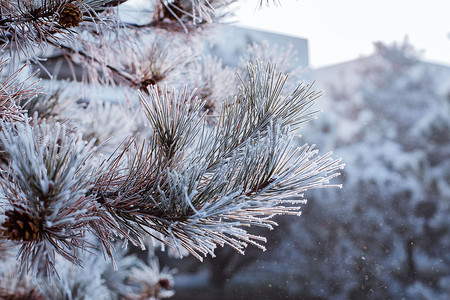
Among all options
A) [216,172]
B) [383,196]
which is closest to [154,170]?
[216,172]

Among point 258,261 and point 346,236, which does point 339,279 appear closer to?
point 346,236

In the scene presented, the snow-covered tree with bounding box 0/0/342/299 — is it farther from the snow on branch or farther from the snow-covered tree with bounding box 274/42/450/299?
the snow-covered tree with bounding box 274/42/450/299

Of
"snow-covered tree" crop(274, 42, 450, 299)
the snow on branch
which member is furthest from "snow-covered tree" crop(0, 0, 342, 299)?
"snow-covered tree" crop(274, 42, 450, 299)

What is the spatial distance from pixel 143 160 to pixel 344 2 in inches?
46.0

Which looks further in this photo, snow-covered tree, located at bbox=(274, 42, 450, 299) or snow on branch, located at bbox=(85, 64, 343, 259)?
snow-covered tree, located at bbox=(274, 42, 450, 299)

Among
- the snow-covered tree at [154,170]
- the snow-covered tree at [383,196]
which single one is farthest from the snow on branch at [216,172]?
the snow-covered tree at [383,196]

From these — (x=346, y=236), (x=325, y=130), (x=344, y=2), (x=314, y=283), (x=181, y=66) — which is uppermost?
(x=344, y=2)

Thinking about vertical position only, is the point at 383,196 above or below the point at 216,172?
below

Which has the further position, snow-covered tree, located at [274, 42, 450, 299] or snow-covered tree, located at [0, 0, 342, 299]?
snow-covered tree, located at [274, 42, 450, 299]

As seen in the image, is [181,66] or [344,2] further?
[344,2]

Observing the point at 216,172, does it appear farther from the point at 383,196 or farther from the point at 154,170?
the point at 383,196

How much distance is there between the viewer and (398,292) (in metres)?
1.31

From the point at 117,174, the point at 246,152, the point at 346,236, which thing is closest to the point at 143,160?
the point at 117,174

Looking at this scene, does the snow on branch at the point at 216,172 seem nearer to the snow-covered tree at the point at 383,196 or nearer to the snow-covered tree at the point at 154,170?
the snow-covered tree at the point at 154,170
